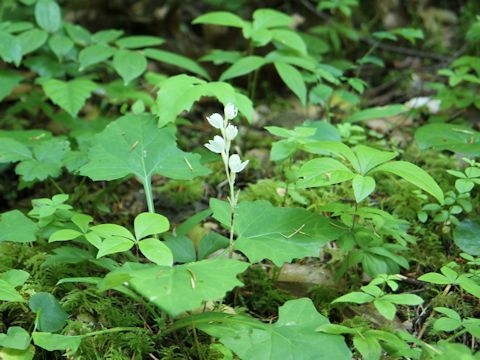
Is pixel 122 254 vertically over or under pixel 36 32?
under

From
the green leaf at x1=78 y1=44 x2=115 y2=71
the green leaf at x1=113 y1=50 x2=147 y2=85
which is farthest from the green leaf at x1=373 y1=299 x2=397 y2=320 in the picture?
the green leaf at x1=78 y1=44 x2=115 y2=71

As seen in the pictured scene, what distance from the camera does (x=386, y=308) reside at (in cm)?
159

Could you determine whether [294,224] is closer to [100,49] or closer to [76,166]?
[76,166]

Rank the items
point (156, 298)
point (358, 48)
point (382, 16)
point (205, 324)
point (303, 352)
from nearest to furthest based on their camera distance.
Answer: point (156, 298)
point (303, 352)
point (205, 324)
point (358, 48)
point (382, 16)

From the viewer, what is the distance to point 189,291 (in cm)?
143

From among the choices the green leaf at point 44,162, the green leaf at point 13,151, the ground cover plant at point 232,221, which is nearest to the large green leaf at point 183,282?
the ground cover plant at point 232,221

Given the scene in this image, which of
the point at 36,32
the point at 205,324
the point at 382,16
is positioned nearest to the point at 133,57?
the point at 36,32

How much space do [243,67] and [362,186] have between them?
1.35 m

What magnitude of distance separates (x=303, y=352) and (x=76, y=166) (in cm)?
138

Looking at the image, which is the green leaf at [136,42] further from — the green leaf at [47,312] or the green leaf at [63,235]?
the green leaf at [47,312]

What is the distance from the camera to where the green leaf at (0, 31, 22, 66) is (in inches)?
106

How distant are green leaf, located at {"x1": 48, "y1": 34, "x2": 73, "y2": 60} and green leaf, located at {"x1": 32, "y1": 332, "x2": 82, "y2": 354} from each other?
1.81m

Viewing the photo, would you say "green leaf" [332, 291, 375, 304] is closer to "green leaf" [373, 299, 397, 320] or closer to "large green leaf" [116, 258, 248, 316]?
"green leaf" [373, 299, 397, 320]

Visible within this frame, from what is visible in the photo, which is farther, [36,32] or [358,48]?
[358,48]
